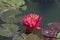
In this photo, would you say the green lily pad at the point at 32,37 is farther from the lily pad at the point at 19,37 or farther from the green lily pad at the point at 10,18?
the green lily pad at the point at 10,18

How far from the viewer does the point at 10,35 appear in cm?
79

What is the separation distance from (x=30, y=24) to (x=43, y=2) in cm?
142

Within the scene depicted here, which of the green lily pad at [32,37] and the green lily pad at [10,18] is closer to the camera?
the green lily pad at [32,37]

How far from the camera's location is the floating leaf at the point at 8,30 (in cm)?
79

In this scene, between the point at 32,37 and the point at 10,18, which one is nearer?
the point at 32,37

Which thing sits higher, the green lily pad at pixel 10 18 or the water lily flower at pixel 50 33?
the green lily pad at pixel 10 18

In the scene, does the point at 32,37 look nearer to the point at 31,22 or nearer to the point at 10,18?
the point at 31,22

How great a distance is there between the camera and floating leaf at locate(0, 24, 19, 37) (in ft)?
2.61

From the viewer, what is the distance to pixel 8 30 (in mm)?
814

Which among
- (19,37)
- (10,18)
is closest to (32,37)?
(19,37)

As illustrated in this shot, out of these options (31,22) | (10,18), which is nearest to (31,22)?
(31,22)

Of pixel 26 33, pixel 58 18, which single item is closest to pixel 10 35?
pixel 26 33

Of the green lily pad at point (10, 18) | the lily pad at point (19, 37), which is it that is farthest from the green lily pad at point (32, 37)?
the green lily pad at point (10, 18)

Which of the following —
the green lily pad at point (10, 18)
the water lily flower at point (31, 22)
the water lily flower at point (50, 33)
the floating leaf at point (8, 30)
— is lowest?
the water lily flower at point (50, 33)
